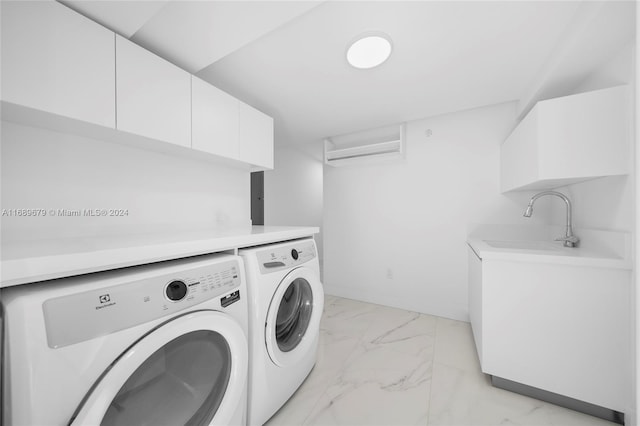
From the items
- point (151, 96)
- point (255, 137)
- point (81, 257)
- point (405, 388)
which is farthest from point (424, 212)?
point (81, 257)

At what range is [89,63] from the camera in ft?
3.35

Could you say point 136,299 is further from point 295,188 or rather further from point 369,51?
point 295,188

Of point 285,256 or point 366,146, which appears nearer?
point 285,256

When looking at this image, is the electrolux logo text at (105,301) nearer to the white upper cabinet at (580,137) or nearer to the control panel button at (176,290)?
the control panel button at (176,290)

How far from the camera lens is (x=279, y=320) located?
135 centimetres

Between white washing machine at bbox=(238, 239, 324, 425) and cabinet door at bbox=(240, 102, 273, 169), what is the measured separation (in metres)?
0.86

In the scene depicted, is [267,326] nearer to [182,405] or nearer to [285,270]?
[285,270]

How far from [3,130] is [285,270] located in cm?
143

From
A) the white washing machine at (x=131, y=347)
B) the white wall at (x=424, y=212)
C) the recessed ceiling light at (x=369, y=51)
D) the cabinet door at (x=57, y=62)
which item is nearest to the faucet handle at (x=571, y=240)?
the white wall at (x=424, y=212)

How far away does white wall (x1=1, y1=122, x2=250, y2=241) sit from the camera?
1063 millimetres

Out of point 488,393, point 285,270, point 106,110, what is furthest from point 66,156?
point 488,393

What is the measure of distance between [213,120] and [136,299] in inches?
49.7

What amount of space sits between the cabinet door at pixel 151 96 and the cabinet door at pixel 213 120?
0.05 m

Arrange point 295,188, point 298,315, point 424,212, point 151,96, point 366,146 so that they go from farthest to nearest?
1. point 295,188
2. point 366,146
3. point 424,212
4. point 298,315
5. point 151,96
